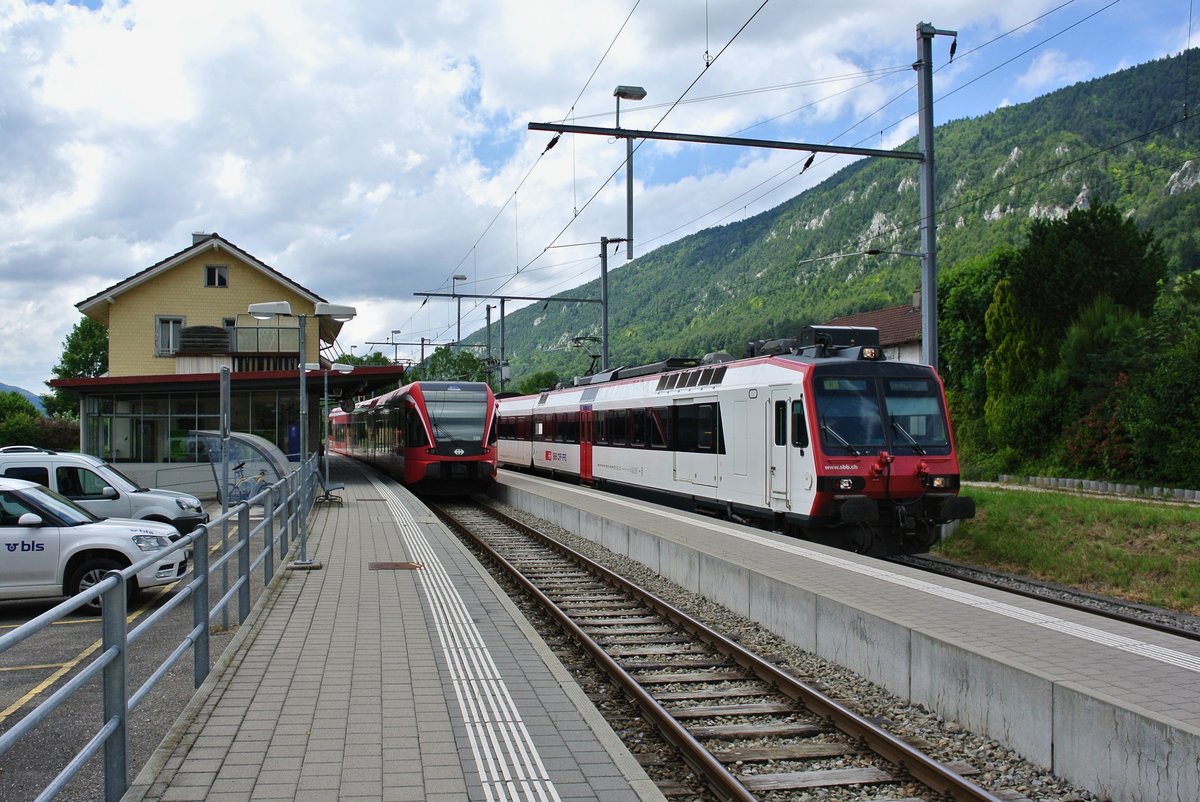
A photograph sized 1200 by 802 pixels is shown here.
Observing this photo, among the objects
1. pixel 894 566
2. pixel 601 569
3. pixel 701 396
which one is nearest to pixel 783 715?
pixel 894 566

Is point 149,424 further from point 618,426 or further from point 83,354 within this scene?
point 83,354

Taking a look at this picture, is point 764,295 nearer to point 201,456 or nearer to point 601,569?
point 201,456

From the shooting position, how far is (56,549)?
10.1 meters

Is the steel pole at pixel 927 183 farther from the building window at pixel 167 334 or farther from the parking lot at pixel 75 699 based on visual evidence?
the building window at pixel 167 334

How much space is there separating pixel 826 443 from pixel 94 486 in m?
10.6

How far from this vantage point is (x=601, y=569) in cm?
1347

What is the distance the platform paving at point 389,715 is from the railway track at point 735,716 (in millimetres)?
642

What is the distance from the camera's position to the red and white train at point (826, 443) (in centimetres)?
1363

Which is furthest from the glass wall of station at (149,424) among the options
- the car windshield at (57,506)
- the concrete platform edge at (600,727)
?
the concrete platform edge at (600,727)

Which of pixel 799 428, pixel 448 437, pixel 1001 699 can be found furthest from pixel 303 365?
pixel 448 437

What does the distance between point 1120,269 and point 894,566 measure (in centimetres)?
2228

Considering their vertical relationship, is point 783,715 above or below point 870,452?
below

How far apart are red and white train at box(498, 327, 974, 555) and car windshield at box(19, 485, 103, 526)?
348 inches

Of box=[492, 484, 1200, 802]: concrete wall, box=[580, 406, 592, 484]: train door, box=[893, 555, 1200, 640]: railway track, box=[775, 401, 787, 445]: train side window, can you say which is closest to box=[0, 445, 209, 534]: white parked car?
box=[775, 401, 787, 445]: train side window
